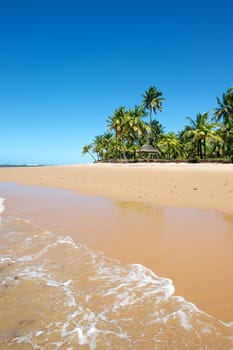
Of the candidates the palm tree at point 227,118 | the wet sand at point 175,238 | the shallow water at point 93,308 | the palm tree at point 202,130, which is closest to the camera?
the shallow water at point 93,308

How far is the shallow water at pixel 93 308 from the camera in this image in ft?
6.50

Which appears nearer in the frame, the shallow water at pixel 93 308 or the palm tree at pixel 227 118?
the shallow water at pixel 93 308

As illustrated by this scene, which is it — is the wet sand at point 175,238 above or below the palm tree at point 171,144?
below

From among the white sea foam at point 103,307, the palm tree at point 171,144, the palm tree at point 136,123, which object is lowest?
the white sea foam at point 103,307

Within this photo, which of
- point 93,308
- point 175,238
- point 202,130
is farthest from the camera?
point 202,130

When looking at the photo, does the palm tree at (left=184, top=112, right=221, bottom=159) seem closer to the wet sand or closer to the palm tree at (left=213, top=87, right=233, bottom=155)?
the palm tree at (left=213, top=87, right=233, bottom=155)

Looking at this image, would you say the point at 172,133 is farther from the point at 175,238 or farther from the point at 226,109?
the point at 175,238

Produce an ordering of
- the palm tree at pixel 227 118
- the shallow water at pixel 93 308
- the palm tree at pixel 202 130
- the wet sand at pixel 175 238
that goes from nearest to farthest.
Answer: the shallow water at pixel 93 308 → the wet sand at pixel 175 238 → the palm tree at pixel 202 130 → the palm tree at pixel 227 118

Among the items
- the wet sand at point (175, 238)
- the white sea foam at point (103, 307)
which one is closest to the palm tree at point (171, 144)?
the wet sand at point (175, 238)

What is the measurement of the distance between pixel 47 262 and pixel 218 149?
56.9m

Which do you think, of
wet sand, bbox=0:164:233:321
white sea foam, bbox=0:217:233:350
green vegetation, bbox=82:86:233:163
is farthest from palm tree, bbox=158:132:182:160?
white sea foam, bbox=0:217:233:350

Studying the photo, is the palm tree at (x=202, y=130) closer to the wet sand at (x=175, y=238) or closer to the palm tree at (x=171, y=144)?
the palm tree at (x=171, y=144)

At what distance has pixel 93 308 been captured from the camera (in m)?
2.42

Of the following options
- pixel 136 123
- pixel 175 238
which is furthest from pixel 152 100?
pixel 175 238
